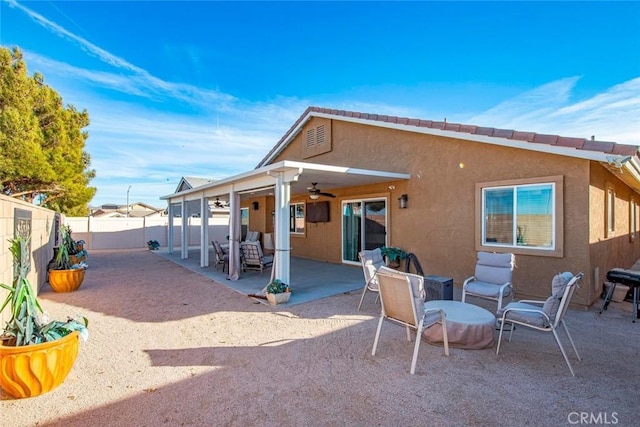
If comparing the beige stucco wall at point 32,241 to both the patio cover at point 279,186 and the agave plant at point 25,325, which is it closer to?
the agave plant at point 25,325

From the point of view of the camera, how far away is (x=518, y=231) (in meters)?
6.71

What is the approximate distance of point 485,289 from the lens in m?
5.46

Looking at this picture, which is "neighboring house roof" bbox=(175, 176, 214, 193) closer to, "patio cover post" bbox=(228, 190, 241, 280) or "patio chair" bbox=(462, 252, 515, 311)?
"patio cover post" bbox=(228, 190, 241, 280)

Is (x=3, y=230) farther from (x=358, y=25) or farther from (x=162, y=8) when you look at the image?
(x=358, y=25)

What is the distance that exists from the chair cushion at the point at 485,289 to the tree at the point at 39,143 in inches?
647

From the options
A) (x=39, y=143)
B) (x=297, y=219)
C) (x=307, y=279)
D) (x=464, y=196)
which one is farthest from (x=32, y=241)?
(x=39, y=143)

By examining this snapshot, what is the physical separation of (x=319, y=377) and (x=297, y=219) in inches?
420

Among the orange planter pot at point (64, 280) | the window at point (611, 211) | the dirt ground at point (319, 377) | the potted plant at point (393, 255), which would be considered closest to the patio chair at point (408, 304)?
the dirt ground at point (319, 377)

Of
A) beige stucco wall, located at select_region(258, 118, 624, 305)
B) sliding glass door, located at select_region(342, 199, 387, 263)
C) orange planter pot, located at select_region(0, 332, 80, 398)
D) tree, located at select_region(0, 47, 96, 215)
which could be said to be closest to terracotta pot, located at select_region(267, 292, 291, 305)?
orange planter pot, located at select_region(0, 332, 80, 398)

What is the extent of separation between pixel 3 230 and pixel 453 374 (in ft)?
18.1

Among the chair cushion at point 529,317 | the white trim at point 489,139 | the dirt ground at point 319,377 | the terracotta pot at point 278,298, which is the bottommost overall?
the dirt ground at point 319,377

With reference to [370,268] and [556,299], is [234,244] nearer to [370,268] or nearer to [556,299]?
[370,268]

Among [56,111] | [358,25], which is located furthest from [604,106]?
[56,111]

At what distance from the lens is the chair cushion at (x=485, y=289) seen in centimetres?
534
